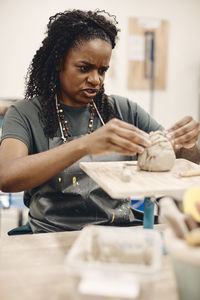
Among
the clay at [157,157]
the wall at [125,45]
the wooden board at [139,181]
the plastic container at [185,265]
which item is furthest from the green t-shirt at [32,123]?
the wall at [125,45]

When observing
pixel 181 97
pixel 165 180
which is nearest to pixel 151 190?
pixel 165 180

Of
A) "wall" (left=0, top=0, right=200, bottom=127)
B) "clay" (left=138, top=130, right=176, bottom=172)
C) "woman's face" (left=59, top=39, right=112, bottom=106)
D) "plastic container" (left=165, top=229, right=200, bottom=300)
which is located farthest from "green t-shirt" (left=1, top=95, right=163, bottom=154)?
"wall" (left=0, top=0, right=200, bottom=127)

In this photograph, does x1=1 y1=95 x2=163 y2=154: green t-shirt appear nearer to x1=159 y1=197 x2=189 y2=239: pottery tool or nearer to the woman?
the woman

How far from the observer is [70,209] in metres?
1.35

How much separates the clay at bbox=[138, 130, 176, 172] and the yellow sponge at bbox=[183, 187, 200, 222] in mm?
382

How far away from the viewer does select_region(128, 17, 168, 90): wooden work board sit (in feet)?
11.3

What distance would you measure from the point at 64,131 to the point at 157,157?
48 centimetres

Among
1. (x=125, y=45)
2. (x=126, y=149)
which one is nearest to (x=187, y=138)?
(x=126, y=149)

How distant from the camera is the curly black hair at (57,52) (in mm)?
1435

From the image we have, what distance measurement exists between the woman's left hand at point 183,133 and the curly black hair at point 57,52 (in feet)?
1.34

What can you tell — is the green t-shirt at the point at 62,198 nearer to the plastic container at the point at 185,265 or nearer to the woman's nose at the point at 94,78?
the woman's nose at the point at 94,78

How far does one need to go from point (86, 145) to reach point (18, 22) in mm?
2544

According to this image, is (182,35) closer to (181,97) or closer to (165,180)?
(181,97)

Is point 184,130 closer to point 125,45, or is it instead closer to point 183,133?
point 183,133
